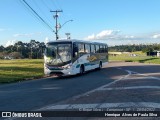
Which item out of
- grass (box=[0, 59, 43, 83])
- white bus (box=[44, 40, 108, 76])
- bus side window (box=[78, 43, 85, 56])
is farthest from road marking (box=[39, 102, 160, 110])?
bus side window (box=[78, 43, 85, 56])

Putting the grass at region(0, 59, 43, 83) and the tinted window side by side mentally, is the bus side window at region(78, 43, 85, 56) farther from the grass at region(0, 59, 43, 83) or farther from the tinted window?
the grass at region(0, 59, 43, 83)

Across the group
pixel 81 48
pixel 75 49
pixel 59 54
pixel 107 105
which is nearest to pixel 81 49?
pixel 81 48

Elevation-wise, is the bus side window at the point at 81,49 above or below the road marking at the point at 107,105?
above

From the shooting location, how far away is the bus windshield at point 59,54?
90.5 feet

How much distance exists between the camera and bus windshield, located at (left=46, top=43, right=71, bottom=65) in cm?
2759

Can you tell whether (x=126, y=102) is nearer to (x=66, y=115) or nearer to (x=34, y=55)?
(x=66, y=115)

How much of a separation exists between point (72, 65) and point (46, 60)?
208 cm

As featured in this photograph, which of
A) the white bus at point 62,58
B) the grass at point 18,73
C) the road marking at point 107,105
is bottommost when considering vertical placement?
the grass at point 18,73

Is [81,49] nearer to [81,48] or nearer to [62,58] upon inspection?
[81,48]

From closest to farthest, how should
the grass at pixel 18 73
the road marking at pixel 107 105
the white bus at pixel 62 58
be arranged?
the road marking at pixel 107 105, the grass at pixel 18 73, the white bus at pixel 62 58

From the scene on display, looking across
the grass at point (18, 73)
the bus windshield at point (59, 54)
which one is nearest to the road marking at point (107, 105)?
the grass at point (18, 73)

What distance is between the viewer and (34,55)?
150m

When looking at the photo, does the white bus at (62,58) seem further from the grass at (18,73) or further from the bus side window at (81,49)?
the grass at (18,73)

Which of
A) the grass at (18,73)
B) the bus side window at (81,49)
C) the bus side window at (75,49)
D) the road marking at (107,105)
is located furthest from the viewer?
the bus side window at (81,49)
